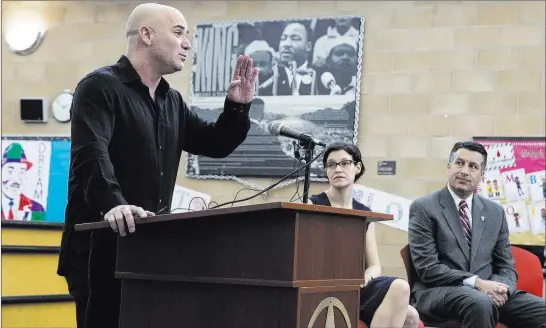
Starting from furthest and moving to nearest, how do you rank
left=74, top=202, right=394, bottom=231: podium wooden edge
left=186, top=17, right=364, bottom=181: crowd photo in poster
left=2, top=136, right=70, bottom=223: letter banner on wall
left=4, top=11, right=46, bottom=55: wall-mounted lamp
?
1. left=4, top=11, right=46, bottom=55: wall-mounted lamp
2. left=2, top=136, right=70, bottom=223: letter banner on wall
3. left=186, top=17, right=364, bottom=181: crowd photo in poster
4. left=74, top=202, right=394, bottom=231: podium wooden edge

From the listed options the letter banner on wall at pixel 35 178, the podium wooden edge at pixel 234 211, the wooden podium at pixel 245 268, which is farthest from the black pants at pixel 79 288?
the letter banner on wall at pixel 35 178

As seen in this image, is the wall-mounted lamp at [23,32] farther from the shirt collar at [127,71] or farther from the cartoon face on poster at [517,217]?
the shirt collar at [127,71]

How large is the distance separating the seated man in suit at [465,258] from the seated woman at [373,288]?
0.26 meters

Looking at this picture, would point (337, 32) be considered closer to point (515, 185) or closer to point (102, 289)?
point (515, 185)

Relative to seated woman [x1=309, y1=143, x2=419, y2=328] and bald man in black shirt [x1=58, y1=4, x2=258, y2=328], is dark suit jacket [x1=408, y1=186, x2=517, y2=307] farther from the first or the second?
bald man in black shirt [x1=58, y1=4, x2=258, y2=328]

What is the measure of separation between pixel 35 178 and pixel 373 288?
3.84m

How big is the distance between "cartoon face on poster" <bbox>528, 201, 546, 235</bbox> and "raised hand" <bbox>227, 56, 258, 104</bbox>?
3398mm

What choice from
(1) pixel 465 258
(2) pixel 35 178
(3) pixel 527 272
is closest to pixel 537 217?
(3) pixel 527 272

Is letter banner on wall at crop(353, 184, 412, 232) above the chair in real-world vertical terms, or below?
above

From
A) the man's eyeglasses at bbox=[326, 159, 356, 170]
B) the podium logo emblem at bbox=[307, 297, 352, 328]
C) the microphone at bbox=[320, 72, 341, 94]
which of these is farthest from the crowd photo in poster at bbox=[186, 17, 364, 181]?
the podium logo emblem at bbox=[307, 297, 352, 328]

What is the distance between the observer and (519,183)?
5.36 meters

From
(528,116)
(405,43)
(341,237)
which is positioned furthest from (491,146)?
(341,237)

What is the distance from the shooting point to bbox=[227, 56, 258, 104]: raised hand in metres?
2.38

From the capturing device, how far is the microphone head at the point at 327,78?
228 inches
